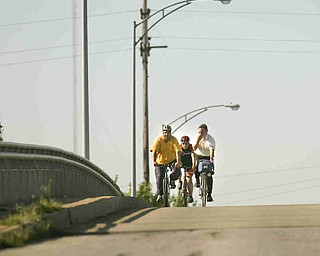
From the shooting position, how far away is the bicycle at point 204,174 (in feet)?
81.3

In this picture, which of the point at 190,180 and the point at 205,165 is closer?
the point at 205,165

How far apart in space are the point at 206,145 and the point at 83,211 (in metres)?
9.14

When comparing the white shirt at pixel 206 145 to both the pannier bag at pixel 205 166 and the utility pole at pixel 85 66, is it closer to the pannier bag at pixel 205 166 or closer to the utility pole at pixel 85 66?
the pannier bag at pixel 205 166

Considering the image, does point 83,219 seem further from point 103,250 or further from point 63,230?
point 103,250

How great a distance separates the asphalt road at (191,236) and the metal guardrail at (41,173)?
176cm

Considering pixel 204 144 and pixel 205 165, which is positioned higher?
pixel 204 144

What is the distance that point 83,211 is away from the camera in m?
15.7

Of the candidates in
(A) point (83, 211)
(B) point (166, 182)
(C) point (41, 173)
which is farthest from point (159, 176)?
(A) point (83, 211)

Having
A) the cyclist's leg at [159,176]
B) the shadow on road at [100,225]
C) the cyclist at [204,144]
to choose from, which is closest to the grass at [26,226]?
the shadow on road at [100,225]

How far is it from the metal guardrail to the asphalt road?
176 centimetres

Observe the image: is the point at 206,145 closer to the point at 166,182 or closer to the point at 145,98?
the point at 166,182

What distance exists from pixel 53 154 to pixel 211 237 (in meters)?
10.8

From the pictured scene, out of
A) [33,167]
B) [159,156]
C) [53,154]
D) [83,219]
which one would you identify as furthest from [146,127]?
[83,219]

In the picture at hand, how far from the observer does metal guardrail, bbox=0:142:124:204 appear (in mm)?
17562
